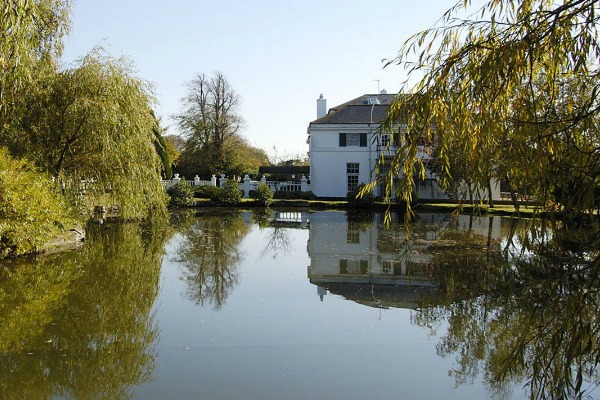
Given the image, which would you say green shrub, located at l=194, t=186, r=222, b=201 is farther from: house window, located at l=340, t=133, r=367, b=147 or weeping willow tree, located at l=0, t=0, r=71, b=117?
weeping willow tree, located at l=0, t=0, r=71, b=117

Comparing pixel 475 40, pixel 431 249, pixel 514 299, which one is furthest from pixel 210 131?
pixel 475 40

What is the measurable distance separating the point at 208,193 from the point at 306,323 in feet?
87.8

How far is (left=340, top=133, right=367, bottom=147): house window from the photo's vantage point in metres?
35.4

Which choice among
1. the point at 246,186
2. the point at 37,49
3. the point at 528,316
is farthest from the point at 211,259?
the point at 246,186

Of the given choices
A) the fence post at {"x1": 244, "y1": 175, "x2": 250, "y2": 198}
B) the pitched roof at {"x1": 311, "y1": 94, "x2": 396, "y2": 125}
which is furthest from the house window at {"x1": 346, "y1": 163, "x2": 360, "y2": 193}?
the fence post at {"x1": 244, "y1": 175, "x2": 250, "y2": 198}

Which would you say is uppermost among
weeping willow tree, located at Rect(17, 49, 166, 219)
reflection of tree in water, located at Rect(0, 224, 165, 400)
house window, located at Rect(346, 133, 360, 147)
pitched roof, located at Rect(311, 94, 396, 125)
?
pitched roof, located at Rect(311, 94, 396, 125)

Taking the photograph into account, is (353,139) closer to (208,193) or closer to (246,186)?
(246,186)

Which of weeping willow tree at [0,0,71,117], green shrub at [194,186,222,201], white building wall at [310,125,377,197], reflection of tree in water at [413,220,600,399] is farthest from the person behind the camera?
white building wall at [310,125,377,197]

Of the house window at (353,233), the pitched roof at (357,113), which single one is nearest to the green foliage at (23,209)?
the house window at (353,233)

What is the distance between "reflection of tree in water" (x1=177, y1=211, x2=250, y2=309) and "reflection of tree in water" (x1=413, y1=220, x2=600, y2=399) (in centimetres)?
348

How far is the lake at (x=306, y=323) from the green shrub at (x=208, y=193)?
19.3 metres

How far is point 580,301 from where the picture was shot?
9.53 ft

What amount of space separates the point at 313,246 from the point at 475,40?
38.3ft

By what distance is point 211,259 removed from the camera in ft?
40.3
